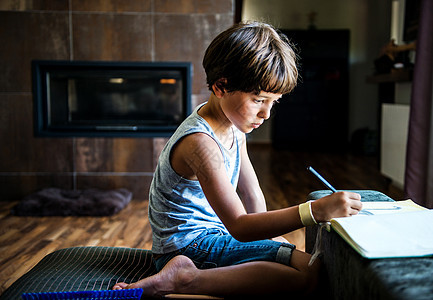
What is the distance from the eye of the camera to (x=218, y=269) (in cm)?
121

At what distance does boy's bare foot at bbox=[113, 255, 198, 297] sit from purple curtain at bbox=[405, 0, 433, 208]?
1.83 metres

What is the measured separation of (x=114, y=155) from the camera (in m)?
3.22

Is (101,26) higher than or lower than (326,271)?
higher

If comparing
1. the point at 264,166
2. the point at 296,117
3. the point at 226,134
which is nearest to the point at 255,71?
the point at 226,134

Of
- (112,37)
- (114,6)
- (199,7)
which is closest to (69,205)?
(112,37)

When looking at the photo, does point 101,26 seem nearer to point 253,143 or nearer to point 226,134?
point 226,134

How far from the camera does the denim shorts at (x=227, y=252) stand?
1228 millimetres

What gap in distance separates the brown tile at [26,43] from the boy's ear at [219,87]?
2.14 meters

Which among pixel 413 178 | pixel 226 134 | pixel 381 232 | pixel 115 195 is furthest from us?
pixel 115 195

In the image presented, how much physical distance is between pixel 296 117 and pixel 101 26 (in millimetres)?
3559

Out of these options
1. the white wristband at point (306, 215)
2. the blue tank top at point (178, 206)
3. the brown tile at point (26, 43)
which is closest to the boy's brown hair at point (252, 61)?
the blue tank top at point (178, 206)

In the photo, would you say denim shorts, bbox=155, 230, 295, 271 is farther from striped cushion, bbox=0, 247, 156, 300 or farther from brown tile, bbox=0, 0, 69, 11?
brown tile, bbox=0, 0, 69, 11

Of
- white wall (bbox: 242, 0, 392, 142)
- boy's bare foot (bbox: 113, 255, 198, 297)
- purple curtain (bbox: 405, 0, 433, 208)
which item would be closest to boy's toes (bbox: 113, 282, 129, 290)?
boy's bare foot (bbox: 113, 255, 198, 297)

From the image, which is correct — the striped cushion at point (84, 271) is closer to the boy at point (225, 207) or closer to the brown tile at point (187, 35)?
the boy at point (225, 207)
